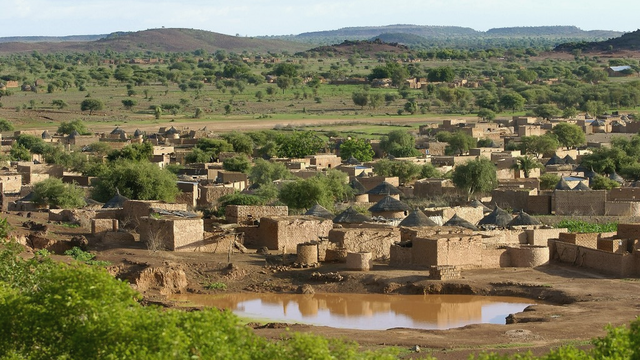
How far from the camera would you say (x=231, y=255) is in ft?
88.2

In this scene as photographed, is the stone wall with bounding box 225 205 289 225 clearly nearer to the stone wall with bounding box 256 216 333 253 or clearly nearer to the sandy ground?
the stone wall with bounding box 256 216 333 253

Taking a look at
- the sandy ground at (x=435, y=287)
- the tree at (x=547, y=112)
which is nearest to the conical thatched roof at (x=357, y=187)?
the sandy ground at (x=435, y=287)

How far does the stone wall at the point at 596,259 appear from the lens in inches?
1004

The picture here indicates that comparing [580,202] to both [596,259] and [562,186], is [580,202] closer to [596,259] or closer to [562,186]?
[562,186]

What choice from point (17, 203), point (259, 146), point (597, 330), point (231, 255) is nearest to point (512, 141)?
point (259, 146)

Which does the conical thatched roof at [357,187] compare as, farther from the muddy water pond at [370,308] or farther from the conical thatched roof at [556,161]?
the muddy water pond at [370,308]

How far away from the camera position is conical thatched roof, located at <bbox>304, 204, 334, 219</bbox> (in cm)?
3017

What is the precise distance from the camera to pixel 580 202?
34438mm

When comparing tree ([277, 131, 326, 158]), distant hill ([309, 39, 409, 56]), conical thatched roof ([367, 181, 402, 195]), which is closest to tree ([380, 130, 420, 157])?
tree ([277, 131, 326, 158])

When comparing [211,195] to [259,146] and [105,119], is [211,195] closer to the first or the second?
[259,146]

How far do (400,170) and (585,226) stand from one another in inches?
421

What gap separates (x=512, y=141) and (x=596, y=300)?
33.1m

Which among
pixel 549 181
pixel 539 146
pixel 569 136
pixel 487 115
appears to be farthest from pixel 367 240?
pixel 487 115

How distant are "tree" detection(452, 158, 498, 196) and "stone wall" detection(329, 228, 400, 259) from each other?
10847 mm
